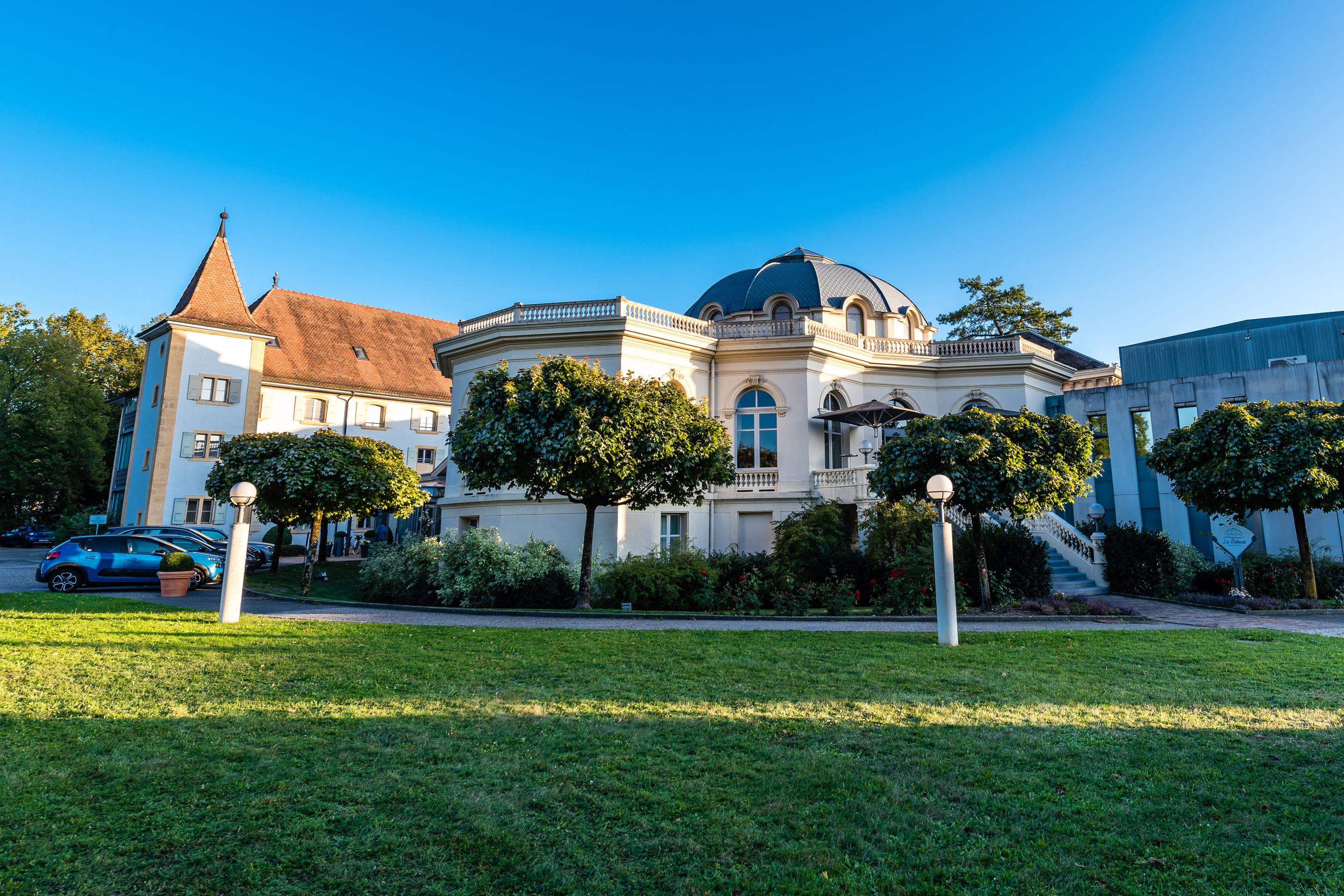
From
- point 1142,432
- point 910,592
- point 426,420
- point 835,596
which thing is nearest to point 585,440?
point 835,596

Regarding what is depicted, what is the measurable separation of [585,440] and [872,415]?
11404 millimetres

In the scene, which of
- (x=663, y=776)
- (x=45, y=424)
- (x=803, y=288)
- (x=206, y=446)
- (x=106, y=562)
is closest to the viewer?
(x=663, y=776)

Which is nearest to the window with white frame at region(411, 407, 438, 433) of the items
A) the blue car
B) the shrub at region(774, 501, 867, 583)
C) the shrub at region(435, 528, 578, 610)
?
the blue car

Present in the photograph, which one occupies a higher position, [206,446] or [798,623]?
[206,446]

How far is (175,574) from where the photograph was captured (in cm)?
1652

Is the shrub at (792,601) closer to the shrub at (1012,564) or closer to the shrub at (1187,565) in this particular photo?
the shrub at (1012,564)

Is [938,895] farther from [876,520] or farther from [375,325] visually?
[375,325]

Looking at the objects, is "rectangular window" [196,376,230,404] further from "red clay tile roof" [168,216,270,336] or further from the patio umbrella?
the patio umbrella

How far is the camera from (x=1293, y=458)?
15.3m

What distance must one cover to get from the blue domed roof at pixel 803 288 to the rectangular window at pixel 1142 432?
979 centimetres

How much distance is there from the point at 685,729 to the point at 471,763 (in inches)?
67.4

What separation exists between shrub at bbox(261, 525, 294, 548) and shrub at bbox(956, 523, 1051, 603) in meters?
28.2

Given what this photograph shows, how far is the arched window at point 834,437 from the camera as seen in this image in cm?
2408

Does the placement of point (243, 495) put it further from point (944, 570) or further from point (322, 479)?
point (944, 570)
